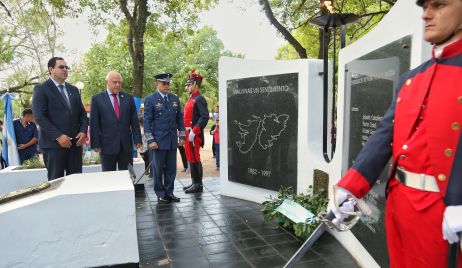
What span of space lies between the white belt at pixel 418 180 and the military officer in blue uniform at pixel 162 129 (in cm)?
384

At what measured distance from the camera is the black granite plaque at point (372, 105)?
2428 millimetres

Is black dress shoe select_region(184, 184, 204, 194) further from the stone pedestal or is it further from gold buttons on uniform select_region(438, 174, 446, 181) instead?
gold buttons on uniform select_region(438, 174, 446, 181)

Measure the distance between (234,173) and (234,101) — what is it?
1075 millimetres

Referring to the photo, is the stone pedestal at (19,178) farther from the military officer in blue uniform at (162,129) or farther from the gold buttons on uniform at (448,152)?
the gold buttons on uniform at (448,152)

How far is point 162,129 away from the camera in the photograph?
4988mm

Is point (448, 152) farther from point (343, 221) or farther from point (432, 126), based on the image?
point (343, 221)

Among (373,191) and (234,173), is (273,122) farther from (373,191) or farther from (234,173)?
(373,191)

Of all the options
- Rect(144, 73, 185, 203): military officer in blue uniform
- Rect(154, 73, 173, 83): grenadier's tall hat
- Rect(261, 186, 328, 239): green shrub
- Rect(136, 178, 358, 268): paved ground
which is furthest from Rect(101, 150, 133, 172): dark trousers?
Rect(261, 186, 328, 239): green shrub

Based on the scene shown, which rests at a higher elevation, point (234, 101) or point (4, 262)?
point (234, 101)

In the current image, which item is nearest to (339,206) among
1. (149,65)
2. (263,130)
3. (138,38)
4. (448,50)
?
(448,50)

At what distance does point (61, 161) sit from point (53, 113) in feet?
1.80

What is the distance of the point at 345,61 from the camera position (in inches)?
131

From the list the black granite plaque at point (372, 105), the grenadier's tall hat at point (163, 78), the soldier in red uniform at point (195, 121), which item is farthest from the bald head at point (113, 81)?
the black granite plaque at point (372, 105)

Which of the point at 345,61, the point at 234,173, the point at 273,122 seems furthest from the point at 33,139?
the point at 345,61
